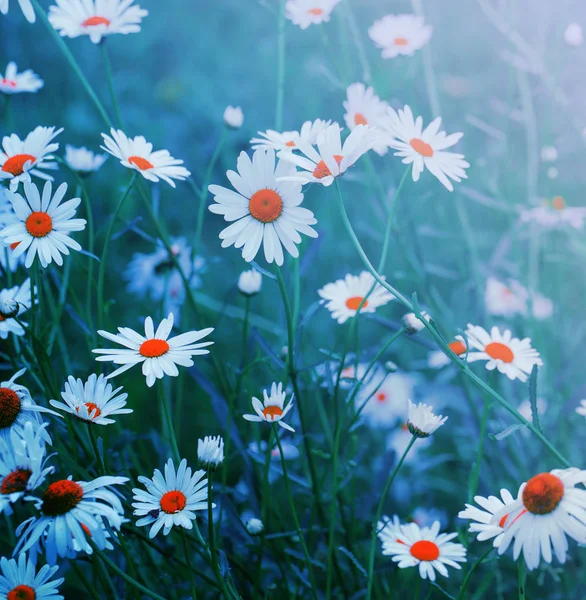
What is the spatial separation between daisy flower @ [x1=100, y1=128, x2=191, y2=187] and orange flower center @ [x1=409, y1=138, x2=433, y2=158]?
24 centimetres

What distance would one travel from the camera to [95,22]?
834 millimetres

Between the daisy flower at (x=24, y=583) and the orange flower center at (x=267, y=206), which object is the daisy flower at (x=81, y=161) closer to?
the orange flower center at (x=267, y=206)

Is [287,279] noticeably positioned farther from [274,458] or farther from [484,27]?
[484,27]

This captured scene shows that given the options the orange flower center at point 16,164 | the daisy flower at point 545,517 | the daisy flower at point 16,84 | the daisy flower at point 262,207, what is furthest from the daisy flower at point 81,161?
the daisy flower at point 545,517

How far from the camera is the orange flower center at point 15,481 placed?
0.49 metres

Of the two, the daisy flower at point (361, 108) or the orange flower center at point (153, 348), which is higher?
the daisy flower at point (361, 108)

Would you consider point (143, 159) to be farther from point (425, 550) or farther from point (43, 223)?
point (425, 550)

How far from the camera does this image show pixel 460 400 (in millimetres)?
1194

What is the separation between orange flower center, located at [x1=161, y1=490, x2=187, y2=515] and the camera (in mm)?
563

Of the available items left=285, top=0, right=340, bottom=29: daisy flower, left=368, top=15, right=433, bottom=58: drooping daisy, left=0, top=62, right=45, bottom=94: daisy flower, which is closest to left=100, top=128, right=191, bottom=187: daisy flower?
left=0, top=62, right=45, bottom=94: daisy flower

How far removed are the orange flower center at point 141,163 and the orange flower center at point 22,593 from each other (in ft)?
1.31

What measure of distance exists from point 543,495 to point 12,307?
49cm

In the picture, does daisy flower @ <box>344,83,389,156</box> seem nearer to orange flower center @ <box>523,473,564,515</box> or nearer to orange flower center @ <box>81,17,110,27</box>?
orange flower center @ <box>81,17,110,27</box>

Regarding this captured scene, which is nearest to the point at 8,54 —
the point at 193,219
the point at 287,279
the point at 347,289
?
the point at 193,219
